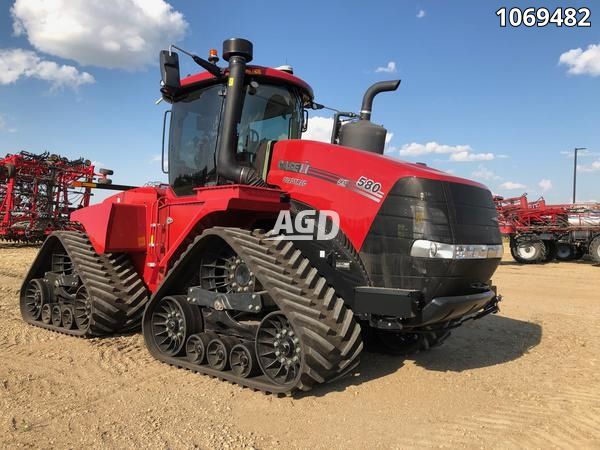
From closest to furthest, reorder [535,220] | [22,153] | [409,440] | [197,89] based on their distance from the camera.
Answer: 1. [409,440]
2. [197,89]
3. [22,153]
4. [535,220]

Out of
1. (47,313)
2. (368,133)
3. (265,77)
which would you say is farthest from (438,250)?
(47,313)

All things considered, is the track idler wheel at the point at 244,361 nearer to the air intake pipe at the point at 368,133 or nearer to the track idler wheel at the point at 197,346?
the track idler wheel at the point at 197,346

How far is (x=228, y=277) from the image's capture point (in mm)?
4754

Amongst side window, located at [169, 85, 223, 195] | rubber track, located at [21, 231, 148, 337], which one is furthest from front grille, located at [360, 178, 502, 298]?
rubber track, located at [21, 231, 148, 337]

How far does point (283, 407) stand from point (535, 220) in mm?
19980

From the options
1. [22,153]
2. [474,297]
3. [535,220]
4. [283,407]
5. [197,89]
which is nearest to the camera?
[283,407]

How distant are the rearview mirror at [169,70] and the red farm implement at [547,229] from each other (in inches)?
712

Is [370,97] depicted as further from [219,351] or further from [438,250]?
[219,351]

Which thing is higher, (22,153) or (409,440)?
(22,153)

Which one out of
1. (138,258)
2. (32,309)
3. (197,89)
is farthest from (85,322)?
(197,89)

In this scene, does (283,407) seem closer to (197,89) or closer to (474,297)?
(474,297)

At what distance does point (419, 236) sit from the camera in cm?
402

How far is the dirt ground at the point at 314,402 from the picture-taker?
343 cm

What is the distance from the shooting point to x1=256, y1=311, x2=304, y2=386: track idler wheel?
405cm
